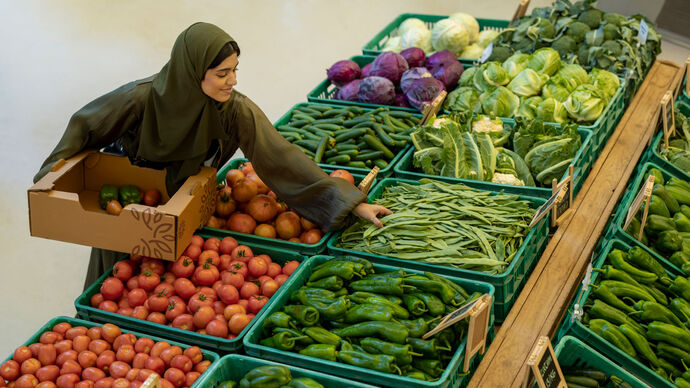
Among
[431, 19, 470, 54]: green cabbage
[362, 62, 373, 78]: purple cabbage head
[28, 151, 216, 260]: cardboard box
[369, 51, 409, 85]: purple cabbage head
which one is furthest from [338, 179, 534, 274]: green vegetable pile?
[431, 19, 470, 54]: green cabbage

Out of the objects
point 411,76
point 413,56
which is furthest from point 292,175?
point 413,56

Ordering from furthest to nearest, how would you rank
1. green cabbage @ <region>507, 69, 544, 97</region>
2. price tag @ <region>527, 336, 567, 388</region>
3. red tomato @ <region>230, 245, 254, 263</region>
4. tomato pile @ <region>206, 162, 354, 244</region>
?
green cabbage @ <region>507, 69, 544, 97</region>, tomato pile @ <region>206, 162, 354, 244</region>, red tomato @ <region>230, 245, 254, 263</region>, price tag @ <region>527, 336, 567, 388</region>

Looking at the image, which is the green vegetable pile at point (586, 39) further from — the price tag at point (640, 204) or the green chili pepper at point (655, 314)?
the green chili pepper at point (655, 314)

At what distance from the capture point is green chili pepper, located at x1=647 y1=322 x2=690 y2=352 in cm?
228

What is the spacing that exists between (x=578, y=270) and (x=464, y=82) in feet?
6.15

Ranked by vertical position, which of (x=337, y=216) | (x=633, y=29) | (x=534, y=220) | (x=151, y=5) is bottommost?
(x=151, y=5)

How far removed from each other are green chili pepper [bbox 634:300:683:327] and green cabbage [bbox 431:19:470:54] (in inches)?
114

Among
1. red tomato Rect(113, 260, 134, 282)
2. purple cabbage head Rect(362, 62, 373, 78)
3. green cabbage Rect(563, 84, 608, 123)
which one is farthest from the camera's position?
purple cabbage head Rect(362, 62, 373, 78)

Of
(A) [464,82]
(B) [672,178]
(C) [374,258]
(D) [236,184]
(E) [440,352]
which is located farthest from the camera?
(A) [464,82]

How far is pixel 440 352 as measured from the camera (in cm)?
216

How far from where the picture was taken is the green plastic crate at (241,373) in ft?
6.59

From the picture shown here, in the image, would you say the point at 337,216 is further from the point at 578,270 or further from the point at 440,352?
the point at 578,270

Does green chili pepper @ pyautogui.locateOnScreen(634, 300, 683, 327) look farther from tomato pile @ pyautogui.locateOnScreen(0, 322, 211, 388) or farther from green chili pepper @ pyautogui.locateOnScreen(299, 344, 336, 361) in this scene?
tomato pile @ pyautogui.locateOnScreen(0, 322, 211, 388)

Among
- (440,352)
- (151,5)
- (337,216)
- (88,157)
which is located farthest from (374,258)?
(151,5)
